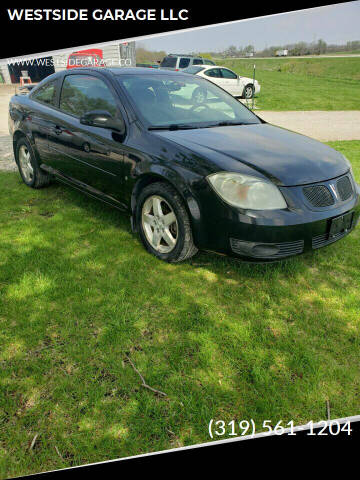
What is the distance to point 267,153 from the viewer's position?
121 inches

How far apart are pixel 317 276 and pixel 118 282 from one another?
171 cm

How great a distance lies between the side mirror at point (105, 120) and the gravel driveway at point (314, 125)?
3.61m

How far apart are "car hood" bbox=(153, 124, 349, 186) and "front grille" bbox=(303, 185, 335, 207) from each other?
0.20ft

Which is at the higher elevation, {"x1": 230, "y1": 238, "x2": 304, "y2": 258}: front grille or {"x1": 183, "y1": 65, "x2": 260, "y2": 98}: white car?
{"x1": 183, "y1": 65, "x2": 260, "y2": 98}: white car

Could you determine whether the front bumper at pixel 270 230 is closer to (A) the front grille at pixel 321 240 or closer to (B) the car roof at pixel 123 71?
(A) the front grille at pixel 321 240

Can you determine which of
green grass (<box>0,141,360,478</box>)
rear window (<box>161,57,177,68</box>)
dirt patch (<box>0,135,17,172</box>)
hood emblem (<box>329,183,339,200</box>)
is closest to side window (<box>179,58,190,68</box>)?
rear window (<box>161,57,177,68</box>)

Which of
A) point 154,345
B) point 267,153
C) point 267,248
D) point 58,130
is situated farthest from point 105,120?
point 154,345

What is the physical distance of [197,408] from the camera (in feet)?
6.44

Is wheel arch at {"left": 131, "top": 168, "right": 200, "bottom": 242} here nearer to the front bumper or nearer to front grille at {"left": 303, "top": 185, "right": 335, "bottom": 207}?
the front bumper

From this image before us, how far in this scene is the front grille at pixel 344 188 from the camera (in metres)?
3.03

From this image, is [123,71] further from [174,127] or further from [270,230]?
[270,230]

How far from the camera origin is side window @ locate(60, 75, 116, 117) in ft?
12.2

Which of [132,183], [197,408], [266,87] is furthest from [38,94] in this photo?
[266,87]

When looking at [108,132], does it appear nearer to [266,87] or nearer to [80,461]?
[80,461]
